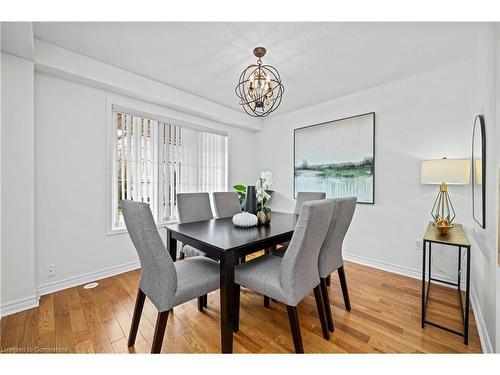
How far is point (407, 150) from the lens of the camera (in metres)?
2.75

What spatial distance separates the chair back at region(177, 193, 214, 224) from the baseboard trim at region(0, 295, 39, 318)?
144 cm

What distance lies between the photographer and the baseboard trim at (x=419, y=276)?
149cm

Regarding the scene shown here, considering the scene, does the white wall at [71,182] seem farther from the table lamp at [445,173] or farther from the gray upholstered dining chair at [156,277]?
the table lamp at [445,173]

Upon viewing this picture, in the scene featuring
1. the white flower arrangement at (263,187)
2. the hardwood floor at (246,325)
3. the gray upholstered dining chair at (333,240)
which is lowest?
the hardwood floor at (246,325)

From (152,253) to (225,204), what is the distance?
5.39ft

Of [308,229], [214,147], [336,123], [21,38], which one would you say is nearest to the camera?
[308,229]

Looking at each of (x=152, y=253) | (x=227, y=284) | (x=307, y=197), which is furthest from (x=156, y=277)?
(x=307, y=197)

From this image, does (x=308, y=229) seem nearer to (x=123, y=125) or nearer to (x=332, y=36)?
(x=332, y=36)

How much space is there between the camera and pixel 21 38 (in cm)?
168

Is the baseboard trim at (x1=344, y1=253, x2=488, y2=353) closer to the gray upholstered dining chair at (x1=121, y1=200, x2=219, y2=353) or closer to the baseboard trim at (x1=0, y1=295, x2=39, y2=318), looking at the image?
the gray upholstered dining chair at (x1=121, y1=200, x2=219, y2=353)

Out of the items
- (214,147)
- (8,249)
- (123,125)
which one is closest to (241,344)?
(8,249)

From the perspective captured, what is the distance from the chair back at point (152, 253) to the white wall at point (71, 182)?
1.57 m

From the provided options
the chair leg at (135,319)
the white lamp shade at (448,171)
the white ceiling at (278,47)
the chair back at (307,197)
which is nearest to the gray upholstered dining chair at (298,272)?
the chair leg at (135,319)
